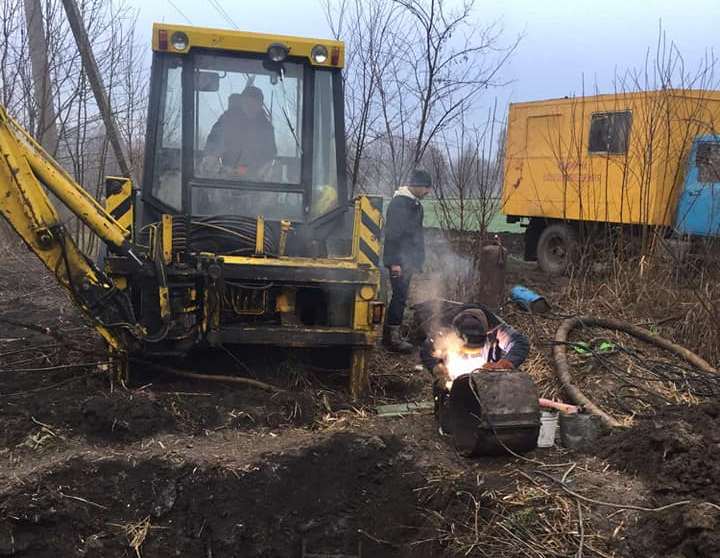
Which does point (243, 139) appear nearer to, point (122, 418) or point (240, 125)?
point (240, 125)

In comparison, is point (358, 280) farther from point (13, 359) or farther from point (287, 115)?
point (13, 359)

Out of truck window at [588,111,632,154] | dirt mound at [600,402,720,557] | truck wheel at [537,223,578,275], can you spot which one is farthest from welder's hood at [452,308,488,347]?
truck wheel at [537,223,578,275]

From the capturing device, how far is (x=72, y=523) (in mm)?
3488

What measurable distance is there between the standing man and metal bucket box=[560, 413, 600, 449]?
7.69ft

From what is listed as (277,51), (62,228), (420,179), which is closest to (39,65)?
(277,51)

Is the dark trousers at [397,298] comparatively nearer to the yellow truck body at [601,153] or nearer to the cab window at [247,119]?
the cab window at [247,119]

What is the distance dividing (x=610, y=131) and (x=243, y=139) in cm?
581

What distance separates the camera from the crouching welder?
4.52m

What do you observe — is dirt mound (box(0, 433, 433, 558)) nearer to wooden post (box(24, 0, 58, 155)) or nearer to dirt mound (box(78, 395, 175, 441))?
dirt mound (box(78, 395, 175, 441))

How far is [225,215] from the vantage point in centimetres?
505

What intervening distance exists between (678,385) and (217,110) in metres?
4.22

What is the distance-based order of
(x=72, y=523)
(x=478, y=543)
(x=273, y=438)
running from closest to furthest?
1. (x=478, y=543)
2. (x=72, y=523)
3. (x=273, y=438)

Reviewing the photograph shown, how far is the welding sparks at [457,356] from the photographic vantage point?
4926 mm

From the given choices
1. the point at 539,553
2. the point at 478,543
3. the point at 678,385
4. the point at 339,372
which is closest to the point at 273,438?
the point at 339,372
